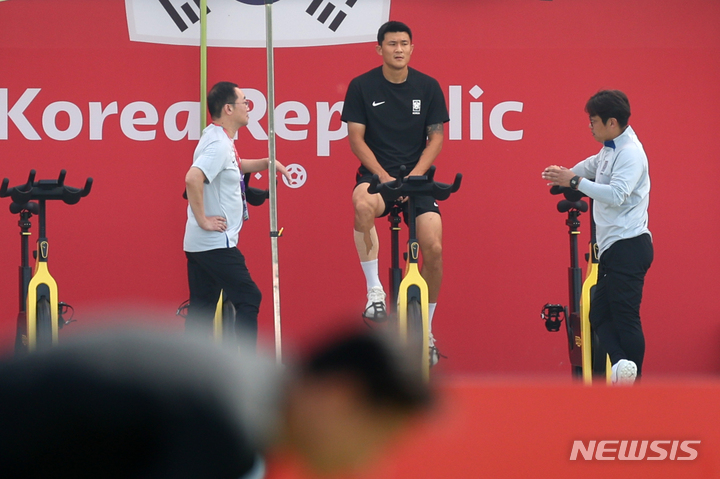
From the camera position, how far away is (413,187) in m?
3.64

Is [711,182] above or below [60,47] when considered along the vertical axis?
below

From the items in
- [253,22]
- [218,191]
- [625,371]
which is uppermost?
[253,22]

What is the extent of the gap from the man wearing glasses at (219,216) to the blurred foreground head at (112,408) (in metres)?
3.22

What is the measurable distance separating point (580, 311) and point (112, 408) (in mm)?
3741

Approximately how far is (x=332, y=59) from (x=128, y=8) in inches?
49.4

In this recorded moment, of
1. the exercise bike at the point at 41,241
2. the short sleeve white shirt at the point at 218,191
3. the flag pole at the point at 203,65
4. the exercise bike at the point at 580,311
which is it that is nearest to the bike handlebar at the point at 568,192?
the exercise bike at the point at 580,311

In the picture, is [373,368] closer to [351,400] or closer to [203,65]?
[351,400]

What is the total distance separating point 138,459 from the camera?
470mm

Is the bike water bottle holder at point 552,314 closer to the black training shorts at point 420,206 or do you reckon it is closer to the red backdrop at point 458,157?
the red backdrop at point 458,157

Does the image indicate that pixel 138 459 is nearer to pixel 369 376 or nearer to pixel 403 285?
pixel 369 376

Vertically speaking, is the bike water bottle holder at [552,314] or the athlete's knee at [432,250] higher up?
the athlete's knee at [432,250]

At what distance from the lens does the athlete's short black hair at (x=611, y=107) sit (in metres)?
3.43

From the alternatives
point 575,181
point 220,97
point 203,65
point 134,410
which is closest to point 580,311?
point 575,181

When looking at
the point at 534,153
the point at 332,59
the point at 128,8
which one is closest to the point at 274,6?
the point at 332,59
